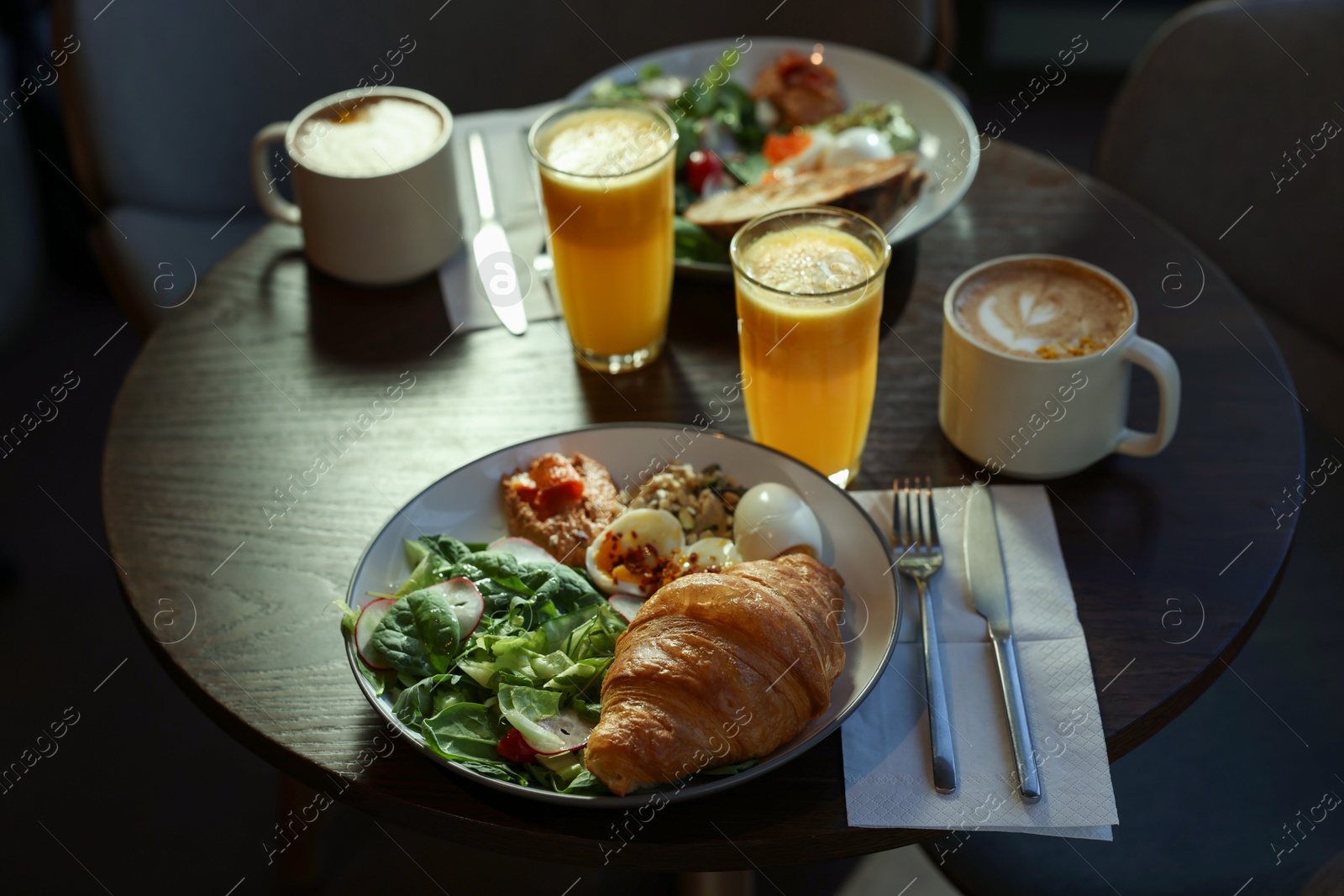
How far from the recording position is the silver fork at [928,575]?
937 millimetres

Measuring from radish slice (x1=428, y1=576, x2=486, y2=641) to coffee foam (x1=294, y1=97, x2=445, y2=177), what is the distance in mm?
700

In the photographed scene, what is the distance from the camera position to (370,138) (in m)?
1.58

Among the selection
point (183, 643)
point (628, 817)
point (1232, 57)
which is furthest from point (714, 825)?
point (1232, 57)

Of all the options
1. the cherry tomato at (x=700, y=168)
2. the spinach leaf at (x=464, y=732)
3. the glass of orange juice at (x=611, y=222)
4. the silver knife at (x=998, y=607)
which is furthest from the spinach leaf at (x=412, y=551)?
the cherry tomato at (x=700, y=168)

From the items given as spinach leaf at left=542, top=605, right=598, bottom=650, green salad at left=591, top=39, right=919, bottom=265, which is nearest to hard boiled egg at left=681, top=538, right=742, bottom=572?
spinach leaf at left=542, top=605, right=598, bottom=650

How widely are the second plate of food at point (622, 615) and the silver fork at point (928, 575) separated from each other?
7 cm

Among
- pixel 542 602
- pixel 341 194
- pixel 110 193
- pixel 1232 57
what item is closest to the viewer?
pixel 542 602

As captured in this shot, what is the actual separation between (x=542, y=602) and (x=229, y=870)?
116 cm

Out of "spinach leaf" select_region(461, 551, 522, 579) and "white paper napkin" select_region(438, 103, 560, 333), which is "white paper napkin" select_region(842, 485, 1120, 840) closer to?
"spinach leaf" select_region(461, 551, 522, 579)

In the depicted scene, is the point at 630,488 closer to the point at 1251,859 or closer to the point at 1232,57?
the point at 1251,859

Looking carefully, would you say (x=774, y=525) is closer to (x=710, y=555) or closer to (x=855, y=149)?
(x=710, y=555)

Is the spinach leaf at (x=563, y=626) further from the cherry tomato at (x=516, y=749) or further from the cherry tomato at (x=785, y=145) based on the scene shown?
the cherry tomato at (x=785, y=145)

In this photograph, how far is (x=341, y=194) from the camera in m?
1.50

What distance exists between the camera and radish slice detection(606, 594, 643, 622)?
3.44 ft
